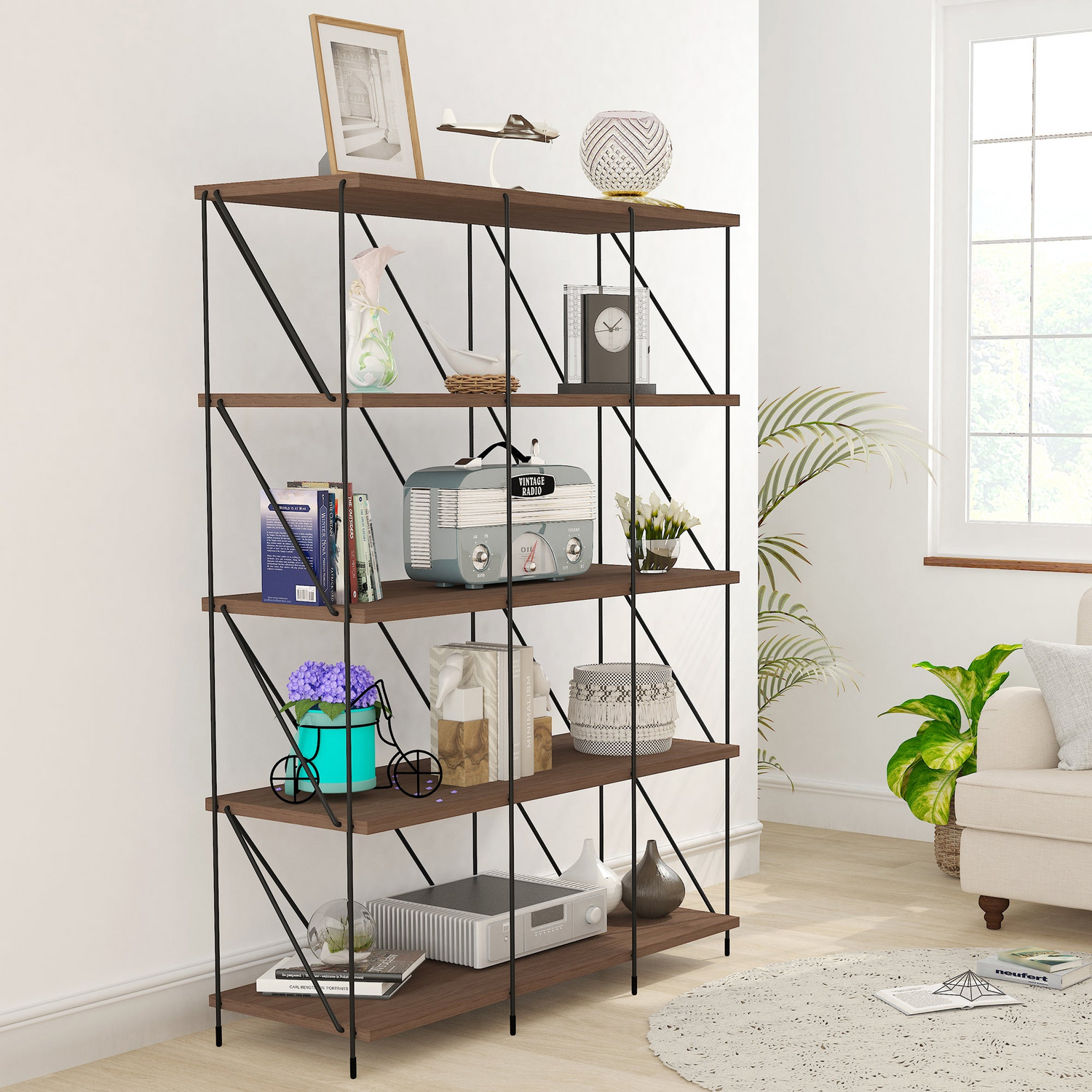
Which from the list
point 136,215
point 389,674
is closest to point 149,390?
point 136,215

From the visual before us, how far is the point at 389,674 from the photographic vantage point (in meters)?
3.64

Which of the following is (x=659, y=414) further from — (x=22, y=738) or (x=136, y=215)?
(x=22, y=738)

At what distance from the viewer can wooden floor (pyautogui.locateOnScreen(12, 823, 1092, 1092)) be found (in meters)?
2.97

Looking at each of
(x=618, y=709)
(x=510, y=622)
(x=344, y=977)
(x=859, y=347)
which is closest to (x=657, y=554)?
(x=618, y=709)

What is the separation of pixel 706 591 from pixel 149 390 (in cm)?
192

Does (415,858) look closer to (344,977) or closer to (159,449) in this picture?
(344,977)

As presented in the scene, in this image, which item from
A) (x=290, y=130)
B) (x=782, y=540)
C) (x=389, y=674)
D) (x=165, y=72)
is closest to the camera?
(x=165, y=72)

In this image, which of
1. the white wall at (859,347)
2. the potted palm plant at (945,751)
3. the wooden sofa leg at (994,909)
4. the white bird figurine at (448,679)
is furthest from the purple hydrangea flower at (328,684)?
the white wall at (859,347)

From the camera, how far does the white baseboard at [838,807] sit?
507cm

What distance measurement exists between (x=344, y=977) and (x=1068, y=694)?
1.98 m

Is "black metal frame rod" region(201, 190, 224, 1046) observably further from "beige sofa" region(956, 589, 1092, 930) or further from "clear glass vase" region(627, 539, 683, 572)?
"beige sofa" region(956, 589, 1092, 930)

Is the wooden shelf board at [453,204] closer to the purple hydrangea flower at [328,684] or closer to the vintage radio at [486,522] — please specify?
the vintage radio at [486,522]

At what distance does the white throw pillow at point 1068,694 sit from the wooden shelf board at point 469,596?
897 millimetres

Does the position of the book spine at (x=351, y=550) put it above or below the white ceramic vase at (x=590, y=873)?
above
